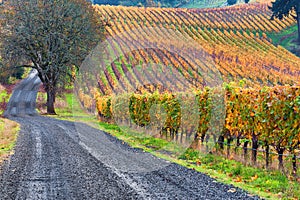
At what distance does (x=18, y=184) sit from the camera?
905 centimetres

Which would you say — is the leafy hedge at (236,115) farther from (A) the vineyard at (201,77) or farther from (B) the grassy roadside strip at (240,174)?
(B) the grassy roadside strip at (240,174)

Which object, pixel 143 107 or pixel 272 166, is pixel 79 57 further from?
pixel 272 166

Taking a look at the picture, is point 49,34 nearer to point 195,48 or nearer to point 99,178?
point 99,178

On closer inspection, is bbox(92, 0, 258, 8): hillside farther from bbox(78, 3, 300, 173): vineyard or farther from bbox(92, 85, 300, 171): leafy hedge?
bbox(92, 85, 300, 171): leafy hedge

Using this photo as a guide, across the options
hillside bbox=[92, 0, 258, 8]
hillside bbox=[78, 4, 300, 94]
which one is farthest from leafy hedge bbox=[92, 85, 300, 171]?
hillside bbox=[92, 0, 258, 8]

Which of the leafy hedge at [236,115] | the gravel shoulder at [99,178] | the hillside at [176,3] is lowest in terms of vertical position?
the gravel shoulder at [99,178]

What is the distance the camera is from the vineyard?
12.5 m

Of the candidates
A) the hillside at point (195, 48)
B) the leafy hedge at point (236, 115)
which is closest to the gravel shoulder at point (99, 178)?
the leafy hedge at point (236, 115)

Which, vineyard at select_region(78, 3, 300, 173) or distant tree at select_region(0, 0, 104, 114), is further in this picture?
distant tree at select_region(0, 0, 104, 114)

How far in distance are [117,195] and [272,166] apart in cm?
554

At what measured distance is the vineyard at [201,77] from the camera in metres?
12.5

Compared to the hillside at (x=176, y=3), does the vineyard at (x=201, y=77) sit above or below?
below

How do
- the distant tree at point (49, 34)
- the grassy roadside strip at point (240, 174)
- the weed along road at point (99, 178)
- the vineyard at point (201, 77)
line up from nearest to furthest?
1. the weed along road at point (99, 178)
2. the grassy roadside strip at point (240, 174)
3. the vineyard at point (201, 77)
4. the distant tree at point (49, 34)

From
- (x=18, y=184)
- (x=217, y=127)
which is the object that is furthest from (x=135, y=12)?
(x=18, y=184)
